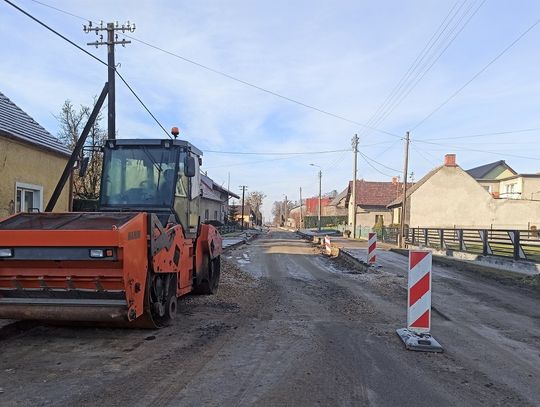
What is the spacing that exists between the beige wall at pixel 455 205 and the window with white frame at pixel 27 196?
44.7 metres

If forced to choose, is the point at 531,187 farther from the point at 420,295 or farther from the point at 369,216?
the point at 420,295

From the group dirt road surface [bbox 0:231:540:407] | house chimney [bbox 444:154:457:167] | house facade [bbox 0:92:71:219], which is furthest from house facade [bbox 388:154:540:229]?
dirt road surface [bbox 0:231:540:407]

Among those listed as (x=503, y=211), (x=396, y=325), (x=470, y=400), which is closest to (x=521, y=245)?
(x=396, y=325)

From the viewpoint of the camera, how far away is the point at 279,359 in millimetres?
6301

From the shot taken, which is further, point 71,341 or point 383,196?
point 383,196

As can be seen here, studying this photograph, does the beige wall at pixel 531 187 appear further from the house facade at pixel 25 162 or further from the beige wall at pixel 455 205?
the house facade at pixel 25 162

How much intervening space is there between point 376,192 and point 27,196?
61.8 m

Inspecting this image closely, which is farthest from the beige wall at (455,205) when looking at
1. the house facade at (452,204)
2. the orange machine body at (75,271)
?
the orange machine body at (75,271)

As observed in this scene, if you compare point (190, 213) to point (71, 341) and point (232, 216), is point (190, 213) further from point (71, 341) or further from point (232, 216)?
point (232, 216)

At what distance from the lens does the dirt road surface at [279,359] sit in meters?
4.97

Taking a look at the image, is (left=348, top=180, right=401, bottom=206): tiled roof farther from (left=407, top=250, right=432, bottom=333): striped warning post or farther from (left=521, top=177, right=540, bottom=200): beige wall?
(left=407, top=250, right=432, bottom=333): striped warning post

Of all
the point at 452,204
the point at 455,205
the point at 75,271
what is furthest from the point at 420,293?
the point at 455,205

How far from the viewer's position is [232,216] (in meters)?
80.6

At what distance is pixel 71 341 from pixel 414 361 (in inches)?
179
